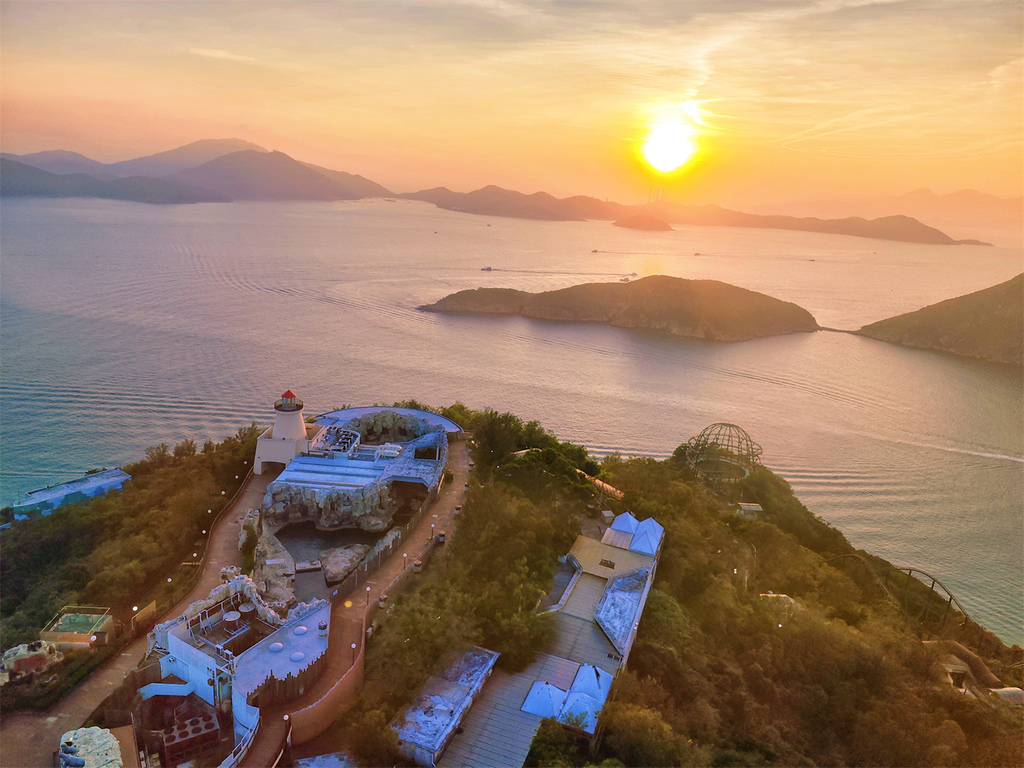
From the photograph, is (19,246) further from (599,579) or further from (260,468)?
(599,579)

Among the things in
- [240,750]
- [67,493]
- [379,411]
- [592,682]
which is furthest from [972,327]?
[67,493]

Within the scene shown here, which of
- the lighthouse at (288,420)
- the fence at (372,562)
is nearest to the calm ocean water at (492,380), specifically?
the lighthouse at (288,420)

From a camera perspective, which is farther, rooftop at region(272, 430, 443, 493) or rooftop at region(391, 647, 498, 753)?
rooftop at region(272, 430, 443, 493)

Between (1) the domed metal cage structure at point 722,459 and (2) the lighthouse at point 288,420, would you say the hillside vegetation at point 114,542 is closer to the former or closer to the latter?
(2) the lighthouse at point 288,420

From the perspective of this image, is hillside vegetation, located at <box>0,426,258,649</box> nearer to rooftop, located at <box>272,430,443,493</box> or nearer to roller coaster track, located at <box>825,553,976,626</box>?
rooftop, located at <box>272,430,443,493</box>

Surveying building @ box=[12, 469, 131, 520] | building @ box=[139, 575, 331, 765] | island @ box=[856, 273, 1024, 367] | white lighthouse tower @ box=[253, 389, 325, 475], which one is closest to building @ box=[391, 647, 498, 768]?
building @ box=[139, 575, 331, 765]

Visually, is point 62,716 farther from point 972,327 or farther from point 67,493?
point 972,327
